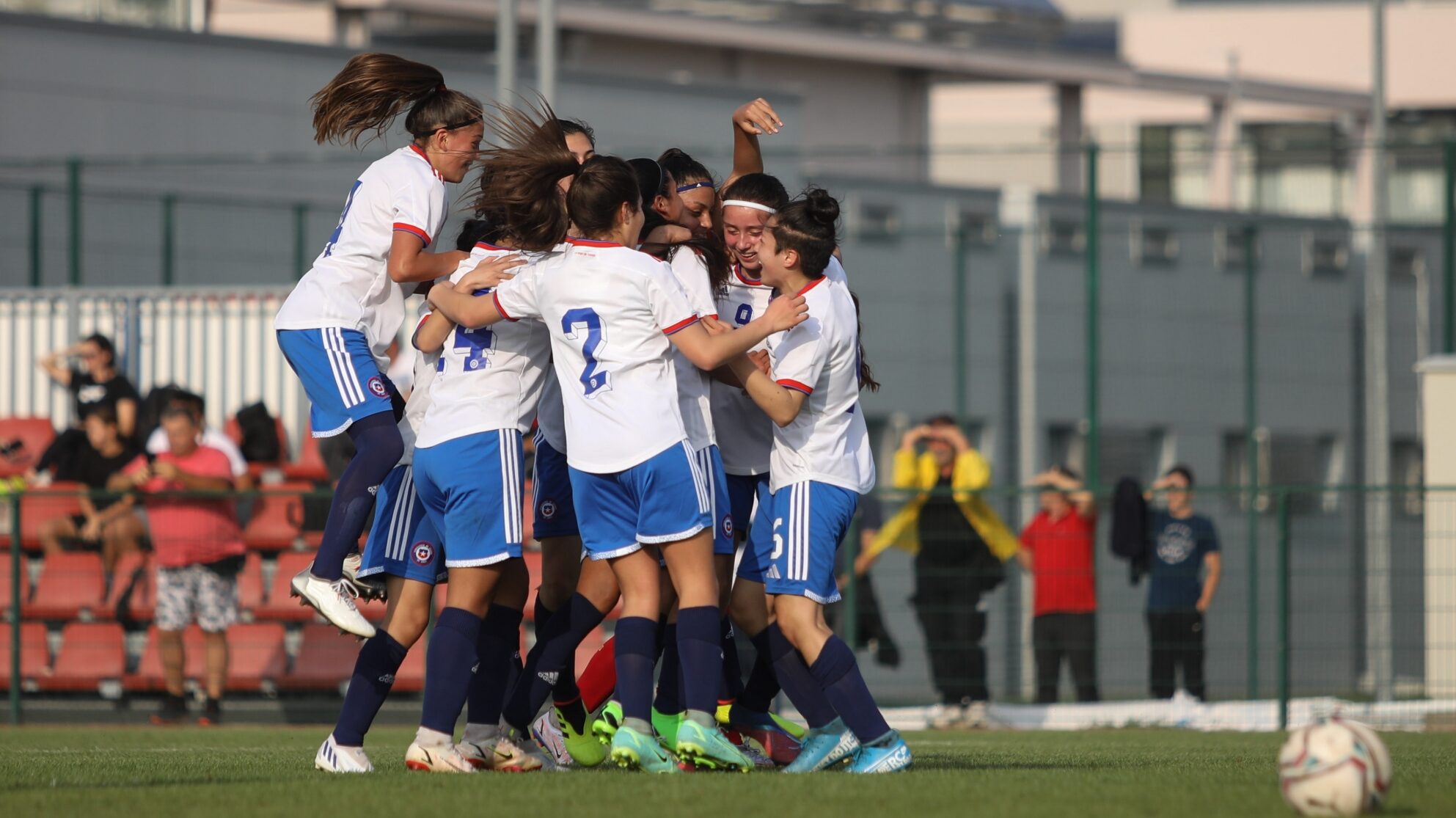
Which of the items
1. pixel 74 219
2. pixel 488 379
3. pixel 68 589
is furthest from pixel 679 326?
pixel 74 219

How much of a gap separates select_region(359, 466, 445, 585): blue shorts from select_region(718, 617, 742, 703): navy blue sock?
1.12m

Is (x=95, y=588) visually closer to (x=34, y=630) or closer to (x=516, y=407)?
(x=34, y=630)

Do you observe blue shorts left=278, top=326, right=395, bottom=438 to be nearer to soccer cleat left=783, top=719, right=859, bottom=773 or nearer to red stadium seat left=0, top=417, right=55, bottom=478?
soccer cleat left=783, top=719, right=859, bottom=773

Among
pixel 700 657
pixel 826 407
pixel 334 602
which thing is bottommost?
pixel 700 657

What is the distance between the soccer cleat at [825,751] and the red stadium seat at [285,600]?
244 inches

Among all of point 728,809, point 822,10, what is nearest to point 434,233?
point 728,809

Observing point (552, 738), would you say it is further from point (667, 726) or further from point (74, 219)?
point (74, 219)

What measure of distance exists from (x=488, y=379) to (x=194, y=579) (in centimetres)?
611

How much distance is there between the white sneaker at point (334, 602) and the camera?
6.62 metres

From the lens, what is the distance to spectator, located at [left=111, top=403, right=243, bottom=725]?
1191 cm

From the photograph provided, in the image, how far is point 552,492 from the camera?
22.9ft

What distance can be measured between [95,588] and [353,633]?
6.38 meters

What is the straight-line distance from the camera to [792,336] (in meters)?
6.48

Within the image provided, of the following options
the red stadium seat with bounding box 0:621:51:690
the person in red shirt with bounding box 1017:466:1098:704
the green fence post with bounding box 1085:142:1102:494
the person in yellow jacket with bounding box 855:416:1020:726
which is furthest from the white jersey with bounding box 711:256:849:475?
the green fence post with bounding box 1085:142:1102:494
